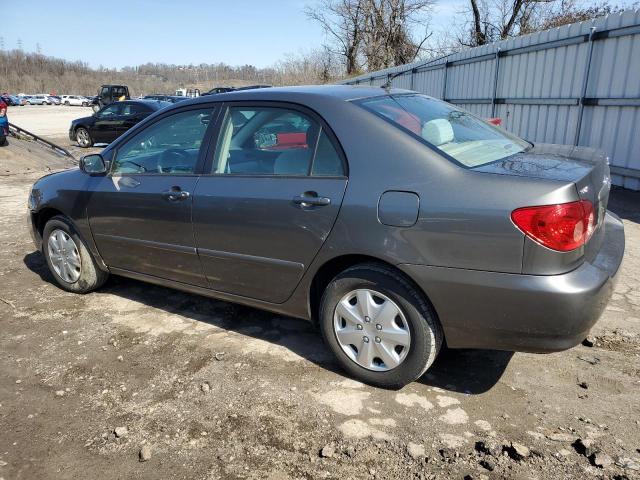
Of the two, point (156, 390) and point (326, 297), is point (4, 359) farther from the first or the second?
point (326, 297)

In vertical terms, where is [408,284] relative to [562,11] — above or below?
below

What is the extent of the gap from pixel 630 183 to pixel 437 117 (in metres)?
5.79

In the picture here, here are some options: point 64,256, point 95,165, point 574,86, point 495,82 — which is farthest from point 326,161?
point 495,82

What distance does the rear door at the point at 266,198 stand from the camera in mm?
2922

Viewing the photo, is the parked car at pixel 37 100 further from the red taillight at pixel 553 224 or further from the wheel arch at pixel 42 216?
the red taillight at pixel 553 224

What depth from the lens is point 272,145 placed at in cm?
328

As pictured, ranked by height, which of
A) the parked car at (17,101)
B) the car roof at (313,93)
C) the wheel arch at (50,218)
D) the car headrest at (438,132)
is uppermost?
the car roof at (313,93)

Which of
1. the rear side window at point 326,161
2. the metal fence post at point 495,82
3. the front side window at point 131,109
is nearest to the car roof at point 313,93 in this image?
the rear side window at point 326,161

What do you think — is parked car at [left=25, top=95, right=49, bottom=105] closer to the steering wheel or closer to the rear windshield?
the steering wheel

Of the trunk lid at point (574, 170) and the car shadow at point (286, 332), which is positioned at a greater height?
the trunk lid at point (574, 170)

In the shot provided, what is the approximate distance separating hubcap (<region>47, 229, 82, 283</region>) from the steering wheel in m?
1.27

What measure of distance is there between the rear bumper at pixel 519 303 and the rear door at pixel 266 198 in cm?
66

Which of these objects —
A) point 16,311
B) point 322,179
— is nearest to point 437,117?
point 322,179

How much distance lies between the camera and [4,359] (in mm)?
3510
